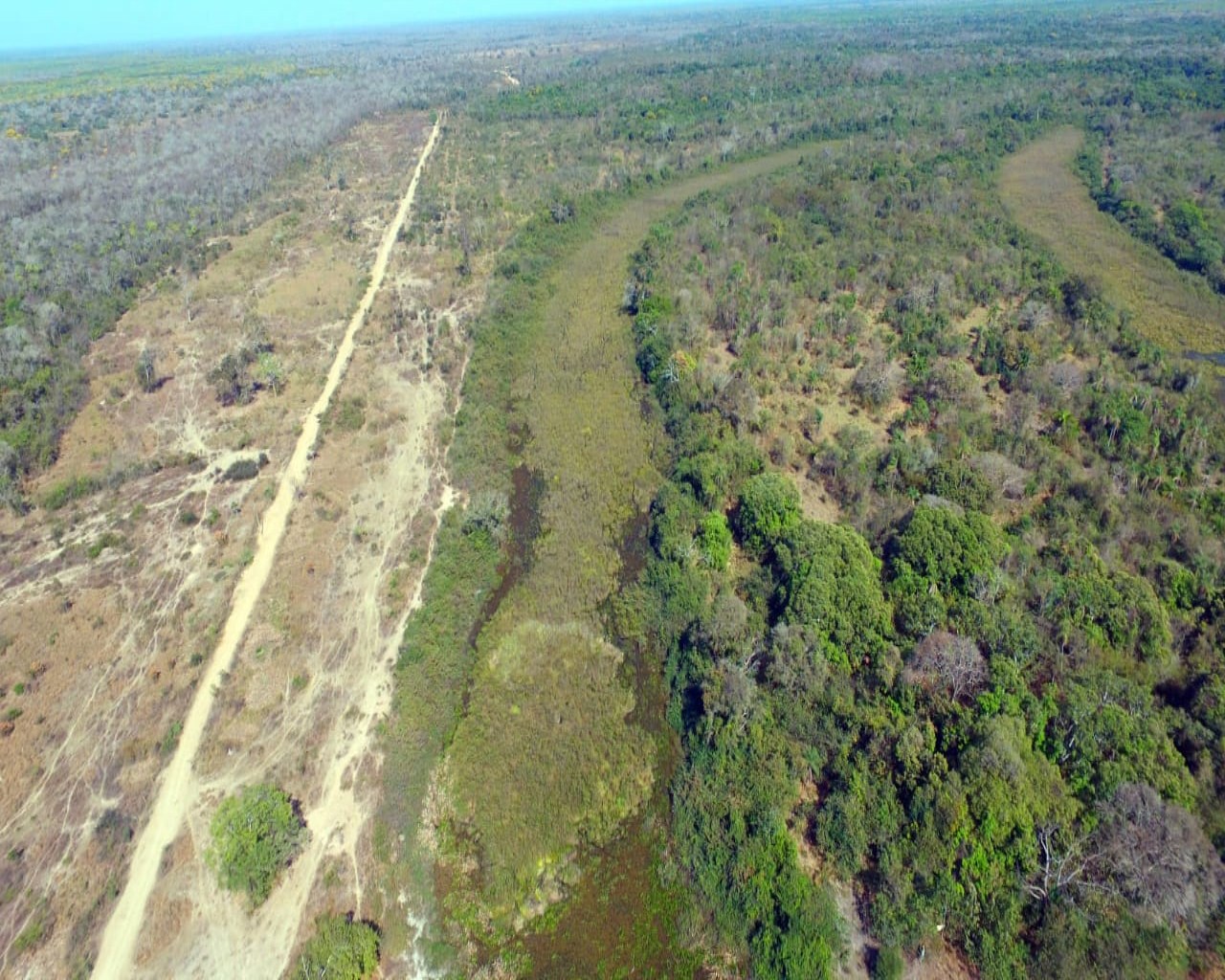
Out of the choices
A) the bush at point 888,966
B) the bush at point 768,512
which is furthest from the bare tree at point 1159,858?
the bush at point 768,512

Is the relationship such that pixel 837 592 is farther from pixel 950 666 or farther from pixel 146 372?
pixel 146 372

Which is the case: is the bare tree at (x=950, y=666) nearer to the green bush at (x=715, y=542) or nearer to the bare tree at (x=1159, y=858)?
the bare tree at (x=1159, y=858)

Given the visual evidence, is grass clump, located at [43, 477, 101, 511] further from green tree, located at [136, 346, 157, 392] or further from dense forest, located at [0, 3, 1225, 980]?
green tree, located at [136, 346, 157, 392]

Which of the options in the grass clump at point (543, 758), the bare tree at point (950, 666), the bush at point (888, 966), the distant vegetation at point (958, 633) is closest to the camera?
the bush at point (888, 966)

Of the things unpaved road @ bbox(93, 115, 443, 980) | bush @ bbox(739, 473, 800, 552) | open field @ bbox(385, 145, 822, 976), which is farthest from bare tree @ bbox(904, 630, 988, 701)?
unpaved road @ bbox(93, 115, 443, 980)

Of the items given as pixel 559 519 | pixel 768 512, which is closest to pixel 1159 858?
pixel 768 512
